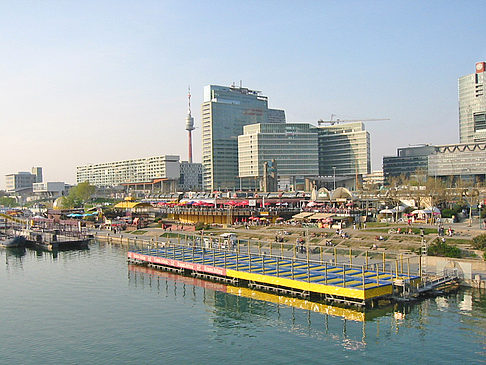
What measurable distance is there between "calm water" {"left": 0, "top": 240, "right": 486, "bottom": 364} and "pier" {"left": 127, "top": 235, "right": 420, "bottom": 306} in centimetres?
183

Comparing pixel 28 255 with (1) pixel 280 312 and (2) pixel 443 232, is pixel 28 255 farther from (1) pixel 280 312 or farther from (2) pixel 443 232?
(2) pixel 443 232

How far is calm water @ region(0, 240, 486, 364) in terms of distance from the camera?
106 feet

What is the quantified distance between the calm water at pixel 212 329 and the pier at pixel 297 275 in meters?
1.83

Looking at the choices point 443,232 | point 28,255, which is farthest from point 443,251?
point 28,255

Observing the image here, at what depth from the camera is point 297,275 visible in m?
48.5

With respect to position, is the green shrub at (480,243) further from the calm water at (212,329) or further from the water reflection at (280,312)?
the water reflection at (280,312)

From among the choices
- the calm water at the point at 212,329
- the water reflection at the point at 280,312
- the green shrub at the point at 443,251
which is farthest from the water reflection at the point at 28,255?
the green shrub at the point at 443,251

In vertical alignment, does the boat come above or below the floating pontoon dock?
below

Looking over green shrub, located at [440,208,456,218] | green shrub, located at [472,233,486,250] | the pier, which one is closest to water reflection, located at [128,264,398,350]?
the pier

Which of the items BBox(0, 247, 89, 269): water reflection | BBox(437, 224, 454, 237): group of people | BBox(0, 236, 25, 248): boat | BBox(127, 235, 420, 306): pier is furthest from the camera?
BBox(0, 236, 25, 248): boat

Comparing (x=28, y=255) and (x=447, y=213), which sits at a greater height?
(x=447, y=213)

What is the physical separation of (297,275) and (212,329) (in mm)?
13246

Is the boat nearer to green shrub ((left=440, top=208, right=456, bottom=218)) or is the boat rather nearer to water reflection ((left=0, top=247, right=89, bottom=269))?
water reflection ((left=0, top=247, right=89, bottom=269))

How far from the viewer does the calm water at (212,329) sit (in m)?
32.2
